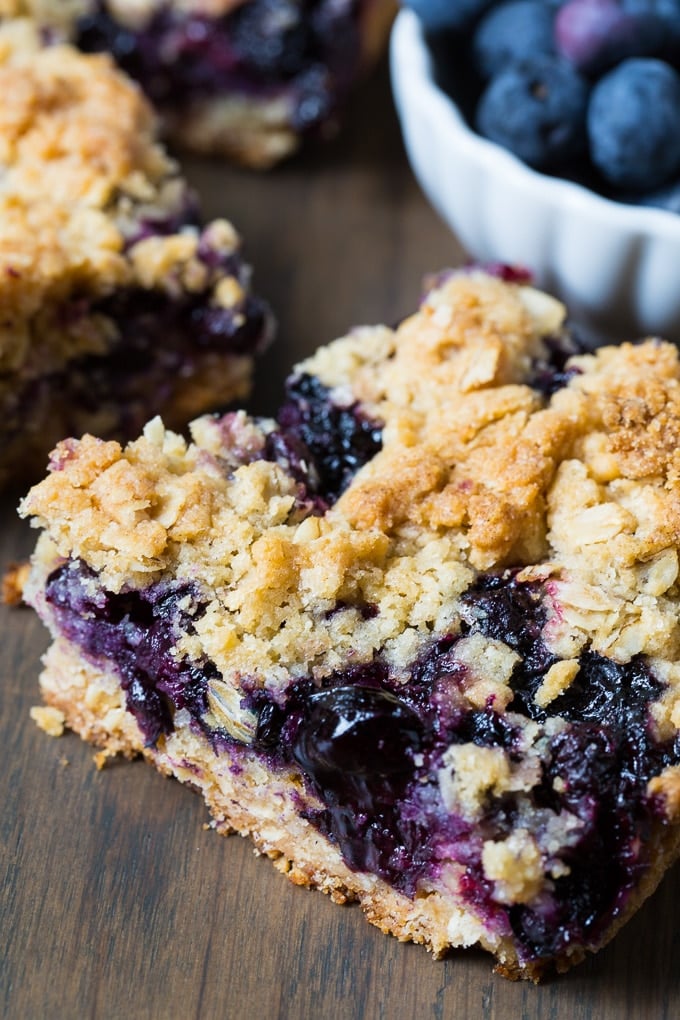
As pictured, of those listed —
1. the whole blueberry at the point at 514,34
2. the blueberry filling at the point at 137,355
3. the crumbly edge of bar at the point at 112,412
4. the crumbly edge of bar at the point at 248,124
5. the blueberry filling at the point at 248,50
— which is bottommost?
the crumbly edge of bar at the point at 112,412

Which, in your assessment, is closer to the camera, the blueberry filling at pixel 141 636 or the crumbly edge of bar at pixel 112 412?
the blueberry filling at pixel 141 636

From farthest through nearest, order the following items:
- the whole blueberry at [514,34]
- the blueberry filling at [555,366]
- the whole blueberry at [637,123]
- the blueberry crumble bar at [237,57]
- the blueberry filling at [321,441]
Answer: the blueberry crumble bar at [237,57] → the whole blueberry at [514,34] → the whole blueberry at [637,123] → the blueberry filling at [555,366] → the blueberry filling at [321,441]

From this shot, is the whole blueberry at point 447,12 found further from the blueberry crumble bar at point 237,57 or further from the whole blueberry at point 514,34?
the blueberry crumble bar at point 237,57

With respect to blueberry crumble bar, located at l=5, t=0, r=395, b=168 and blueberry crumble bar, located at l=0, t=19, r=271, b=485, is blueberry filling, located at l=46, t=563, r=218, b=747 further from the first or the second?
blueberry crumble bar, located at l=5, t=0, r=395, b=168

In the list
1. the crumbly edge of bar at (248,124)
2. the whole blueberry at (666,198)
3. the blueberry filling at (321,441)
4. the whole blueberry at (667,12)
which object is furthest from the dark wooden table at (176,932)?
the whole blueberry at (667,12)

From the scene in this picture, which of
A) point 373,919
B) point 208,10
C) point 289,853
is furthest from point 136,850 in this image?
point 208,10

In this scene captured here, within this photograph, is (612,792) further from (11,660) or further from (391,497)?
(11,660)
